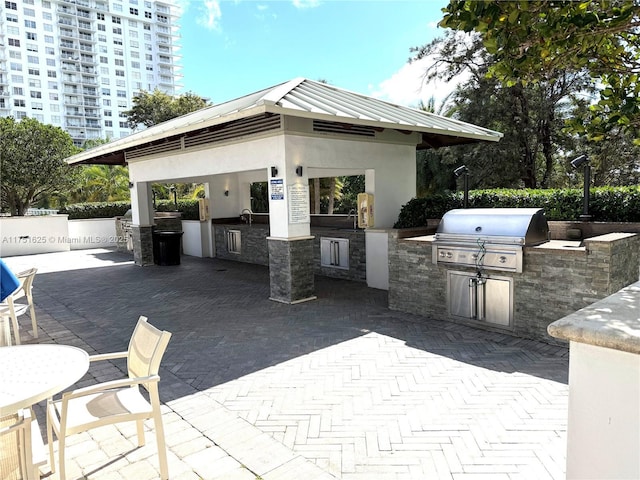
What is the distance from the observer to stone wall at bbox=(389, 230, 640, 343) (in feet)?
16.6

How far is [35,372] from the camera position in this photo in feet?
8.85

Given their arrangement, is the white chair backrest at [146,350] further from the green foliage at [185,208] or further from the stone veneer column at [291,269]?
the green foliage at [185,208]

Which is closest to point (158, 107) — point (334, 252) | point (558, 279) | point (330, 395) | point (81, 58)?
point (334, 252)

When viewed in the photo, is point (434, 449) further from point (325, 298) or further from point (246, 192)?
point (246, 192)

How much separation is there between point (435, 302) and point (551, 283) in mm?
1661

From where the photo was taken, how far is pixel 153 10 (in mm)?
96125

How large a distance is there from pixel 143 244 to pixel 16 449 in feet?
36.9

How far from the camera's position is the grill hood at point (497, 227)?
5.64m

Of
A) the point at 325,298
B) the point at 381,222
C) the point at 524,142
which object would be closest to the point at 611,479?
the point at 325,298

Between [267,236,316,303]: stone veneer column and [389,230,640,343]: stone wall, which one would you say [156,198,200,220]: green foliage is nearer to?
[267,236,316,303]: stone veneer column

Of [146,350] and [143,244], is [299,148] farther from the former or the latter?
[143,244]

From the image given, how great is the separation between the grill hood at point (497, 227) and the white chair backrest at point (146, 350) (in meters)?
4.38

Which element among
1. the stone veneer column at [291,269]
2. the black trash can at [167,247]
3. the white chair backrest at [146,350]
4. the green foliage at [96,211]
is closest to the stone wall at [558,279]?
the stone veneer column at [291,269]

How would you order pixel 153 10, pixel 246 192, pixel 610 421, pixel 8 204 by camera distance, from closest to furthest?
pixel 610 421 < pixel 246 192 < pixel 8 204 < pixel 153 10
